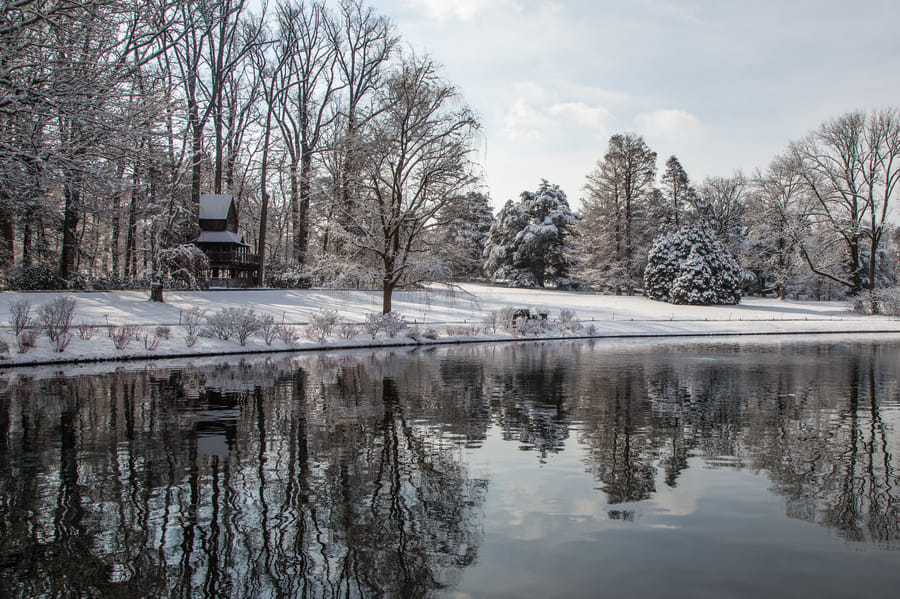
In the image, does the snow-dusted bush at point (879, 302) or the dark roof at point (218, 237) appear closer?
the dark roof at point (218, 237)

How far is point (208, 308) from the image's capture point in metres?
34.9

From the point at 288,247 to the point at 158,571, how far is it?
65.9 metres

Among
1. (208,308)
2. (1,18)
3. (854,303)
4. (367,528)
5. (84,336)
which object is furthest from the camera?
(854,303)

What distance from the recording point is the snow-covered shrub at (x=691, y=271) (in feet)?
162

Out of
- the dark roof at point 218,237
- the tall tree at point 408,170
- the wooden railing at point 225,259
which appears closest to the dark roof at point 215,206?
the dark roof at point 218,237

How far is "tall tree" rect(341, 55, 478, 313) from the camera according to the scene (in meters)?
28.9

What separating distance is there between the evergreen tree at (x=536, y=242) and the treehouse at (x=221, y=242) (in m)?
25.5

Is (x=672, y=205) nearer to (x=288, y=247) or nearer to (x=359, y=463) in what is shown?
(x=288, y=247)

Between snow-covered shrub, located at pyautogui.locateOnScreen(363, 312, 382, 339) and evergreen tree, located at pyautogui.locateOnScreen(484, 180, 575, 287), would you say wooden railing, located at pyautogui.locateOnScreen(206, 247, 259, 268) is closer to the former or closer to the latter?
snow-covered shrub, located at pyautogui.locateOnScreen(363, 312, 382, 339)

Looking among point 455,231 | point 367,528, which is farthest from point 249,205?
point 367,528

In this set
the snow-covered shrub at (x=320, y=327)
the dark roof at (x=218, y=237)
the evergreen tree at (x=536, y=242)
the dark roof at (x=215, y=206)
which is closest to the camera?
the snow-covered shrub at (x=320, y=327)

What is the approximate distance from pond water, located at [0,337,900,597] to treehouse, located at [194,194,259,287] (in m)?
29.8

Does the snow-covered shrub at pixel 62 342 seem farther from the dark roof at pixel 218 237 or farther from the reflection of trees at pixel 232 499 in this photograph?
the dark roof at pixel 218 237

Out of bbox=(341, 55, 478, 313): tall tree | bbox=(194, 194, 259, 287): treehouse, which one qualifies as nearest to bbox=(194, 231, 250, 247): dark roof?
bbox=(194, 194, 259, 287): treehouse
